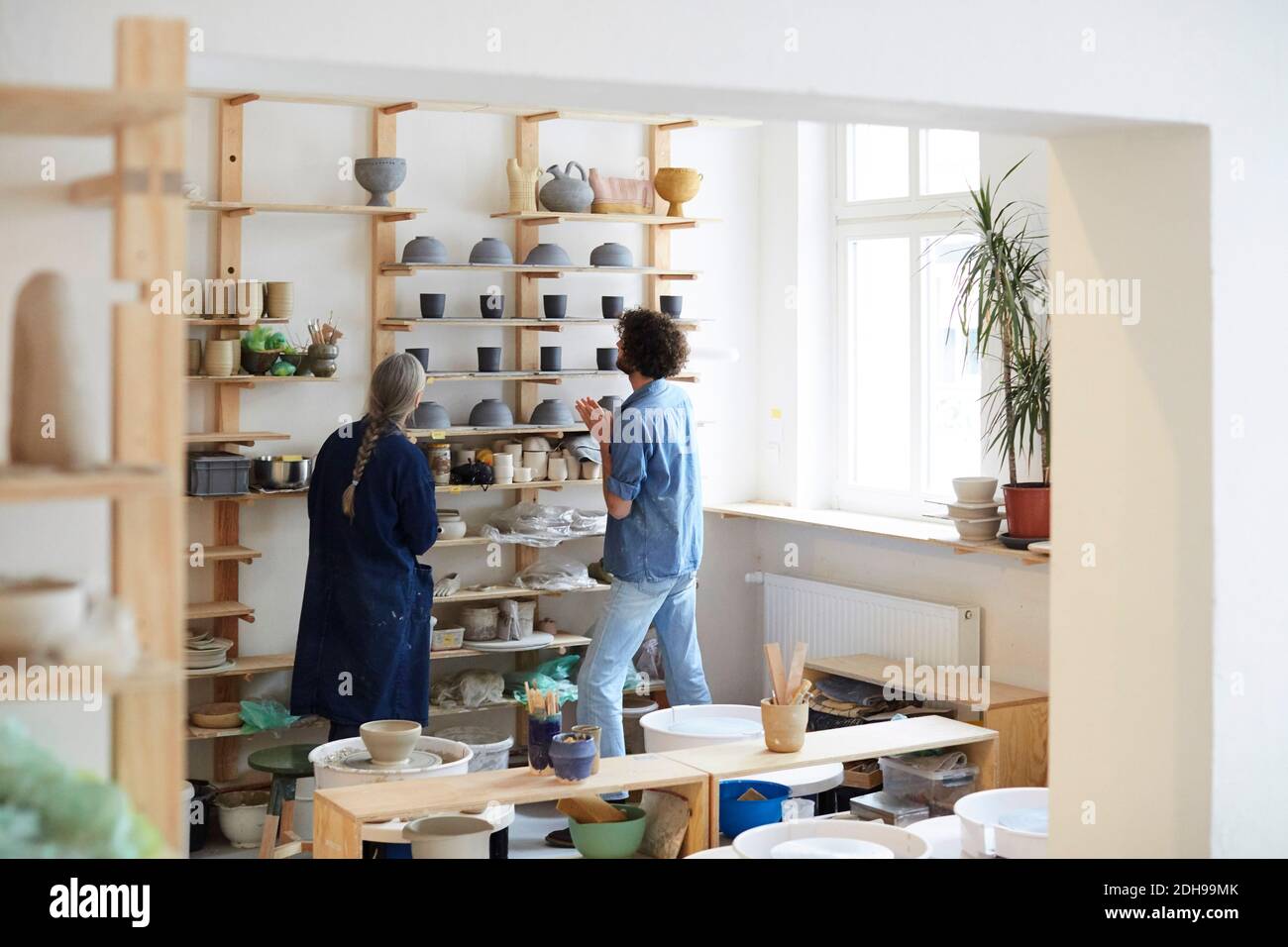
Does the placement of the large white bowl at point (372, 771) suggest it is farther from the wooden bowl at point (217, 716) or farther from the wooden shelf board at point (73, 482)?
the wooden shelf board at point (73, 482)

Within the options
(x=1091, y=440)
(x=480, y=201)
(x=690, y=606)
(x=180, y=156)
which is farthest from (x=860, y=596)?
(x=180, y=156)

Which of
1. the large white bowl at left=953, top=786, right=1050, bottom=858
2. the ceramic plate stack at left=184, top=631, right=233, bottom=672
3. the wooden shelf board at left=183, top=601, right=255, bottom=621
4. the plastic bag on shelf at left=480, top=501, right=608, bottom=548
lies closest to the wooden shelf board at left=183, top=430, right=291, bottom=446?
the wooden shelf board at left=183, top=601, right=255, bottom=621

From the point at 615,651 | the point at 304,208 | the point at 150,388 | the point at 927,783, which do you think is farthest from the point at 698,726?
the point at 150,388

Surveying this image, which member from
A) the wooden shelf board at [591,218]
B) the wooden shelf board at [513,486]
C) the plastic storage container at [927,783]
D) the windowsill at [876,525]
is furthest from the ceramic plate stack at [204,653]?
the plastic storage container at [927,783]

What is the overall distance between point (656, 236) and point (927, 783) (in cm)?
282

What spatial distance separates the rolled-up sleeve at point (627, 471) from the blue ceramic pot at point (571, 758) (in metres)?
1.49

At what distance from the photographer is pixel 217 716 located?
5.17m

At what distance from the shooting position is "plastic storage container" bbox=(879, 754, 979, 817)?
173 inches

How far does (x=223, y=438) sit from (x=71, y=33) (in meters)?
3.48

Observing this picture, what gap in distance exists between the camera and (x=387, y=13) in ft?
6.77

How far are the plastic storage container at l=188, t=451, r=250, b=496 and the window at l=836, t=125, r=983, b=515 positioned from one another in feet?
8.90

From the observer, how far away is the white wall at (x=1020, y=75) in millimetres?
2021

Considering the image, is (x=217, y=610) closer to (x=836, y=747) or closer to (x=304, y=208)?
(x=304, y=208)
